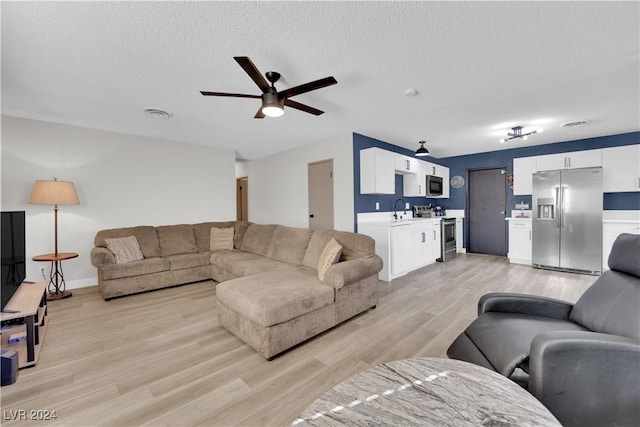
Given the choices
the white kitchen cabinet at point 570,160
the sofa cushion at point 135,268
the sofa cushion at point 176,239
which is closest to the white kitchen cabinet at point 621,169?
the white kitchen cabinet at point 570,160

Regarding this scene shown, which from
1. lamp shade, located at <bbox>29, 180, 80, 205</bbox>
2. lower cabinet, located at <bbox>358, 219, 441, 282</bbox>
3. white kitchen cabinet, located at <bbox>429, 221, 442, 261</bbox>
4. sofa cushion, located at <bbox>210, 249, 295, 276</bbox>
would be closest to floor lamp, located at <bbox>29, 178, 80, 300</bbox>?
lamp shade, located at <bbox>29, 180, 80, 205</bbox>

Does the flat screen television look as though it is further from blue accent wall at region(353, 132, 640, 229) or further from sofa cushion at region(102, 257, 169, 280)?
blue accent wall at region(353, 132, 640, 229)

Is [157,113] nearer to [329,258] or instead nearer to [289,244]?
[289,244]

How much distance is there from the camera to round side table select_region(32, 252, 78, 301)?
3377 millimetres

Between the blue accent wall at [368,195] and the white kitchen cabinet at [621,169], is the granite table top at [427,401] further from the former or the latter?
the white kitchen cabinet at [621,169]

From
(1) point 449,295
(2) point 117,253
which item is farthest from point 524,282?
(2) point 117,253

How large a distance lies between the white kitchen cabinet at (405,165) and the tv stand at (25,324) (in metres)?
5.05

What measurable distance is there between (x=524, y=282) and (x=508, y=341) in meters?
3.33

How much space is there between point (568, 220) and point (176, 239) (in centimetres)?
674

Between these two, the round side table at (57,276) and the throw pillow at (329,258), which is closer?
the throw pillow at (329,258)

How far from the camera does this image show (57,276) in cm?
363

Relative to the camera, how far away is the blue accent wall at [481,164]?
14.6ft

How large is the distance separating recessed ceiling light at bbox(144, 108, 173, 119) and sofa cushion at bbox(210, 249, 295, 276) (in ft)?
6.99

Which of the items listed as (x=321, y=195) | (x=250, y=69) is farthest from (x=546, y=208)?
(x=250, y=69)
